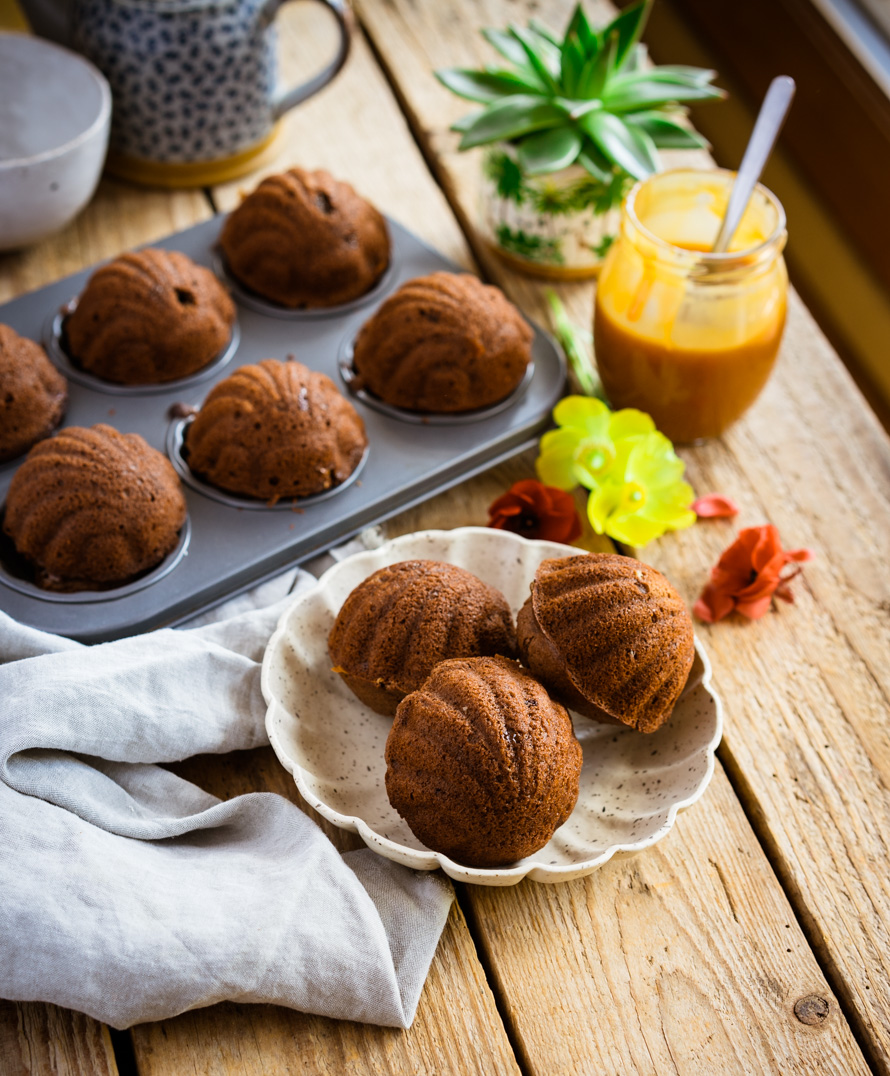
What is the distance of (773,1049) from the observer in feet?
3.09

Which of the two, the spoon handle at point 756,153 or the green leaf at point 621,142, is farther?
the green leaf at point 621,142

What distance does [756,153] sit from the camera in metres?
1.34

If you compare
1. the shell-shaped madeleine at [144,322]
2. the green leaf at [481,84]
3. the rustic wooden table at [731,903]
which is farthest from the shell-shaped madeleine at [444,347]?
the green leaf at [481,84]

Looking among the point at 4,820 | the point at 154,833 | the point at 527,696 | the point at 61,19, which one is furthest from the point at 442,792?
the point at 61,19

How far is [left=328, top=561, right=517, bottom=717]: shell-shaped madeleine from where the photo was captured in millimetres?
1078

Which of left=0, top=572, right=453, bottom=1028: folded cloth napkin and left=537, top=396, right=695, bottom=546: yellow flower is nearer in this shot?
left=0, top=572, right=453, bottom=1028: folded cloth napkin

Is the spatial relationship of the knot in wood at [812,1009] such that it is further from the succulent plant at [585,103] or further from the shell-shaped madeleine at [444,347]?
the succulent plant at [585,103]

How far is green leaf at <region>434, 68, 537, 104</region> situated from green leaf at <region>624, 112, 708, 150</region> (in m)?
0.17

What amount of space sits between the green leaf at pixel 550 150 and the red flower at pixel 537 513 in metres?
0.47

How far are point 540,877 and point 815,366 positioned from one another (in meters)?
1.03

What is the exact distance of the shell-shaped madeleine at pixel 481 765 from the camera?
36.9 inches

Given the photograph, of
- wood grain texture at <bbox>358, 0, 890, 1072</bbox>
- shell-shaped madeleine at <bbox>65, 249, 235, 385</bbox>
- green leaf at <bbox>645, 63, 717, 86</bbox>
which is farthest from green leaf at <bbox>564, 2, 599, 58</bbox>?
shell-shaped madeleine at <bbox>65, 249, 235, 385</bbox>

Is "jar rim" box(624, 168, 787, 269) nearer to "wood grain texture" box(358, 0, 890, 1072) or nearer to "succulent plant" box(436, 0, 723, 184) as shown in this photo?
"succulent plant" box(436, 0, 723, 184)

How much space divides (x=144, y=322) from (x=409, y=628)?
2.09ft
